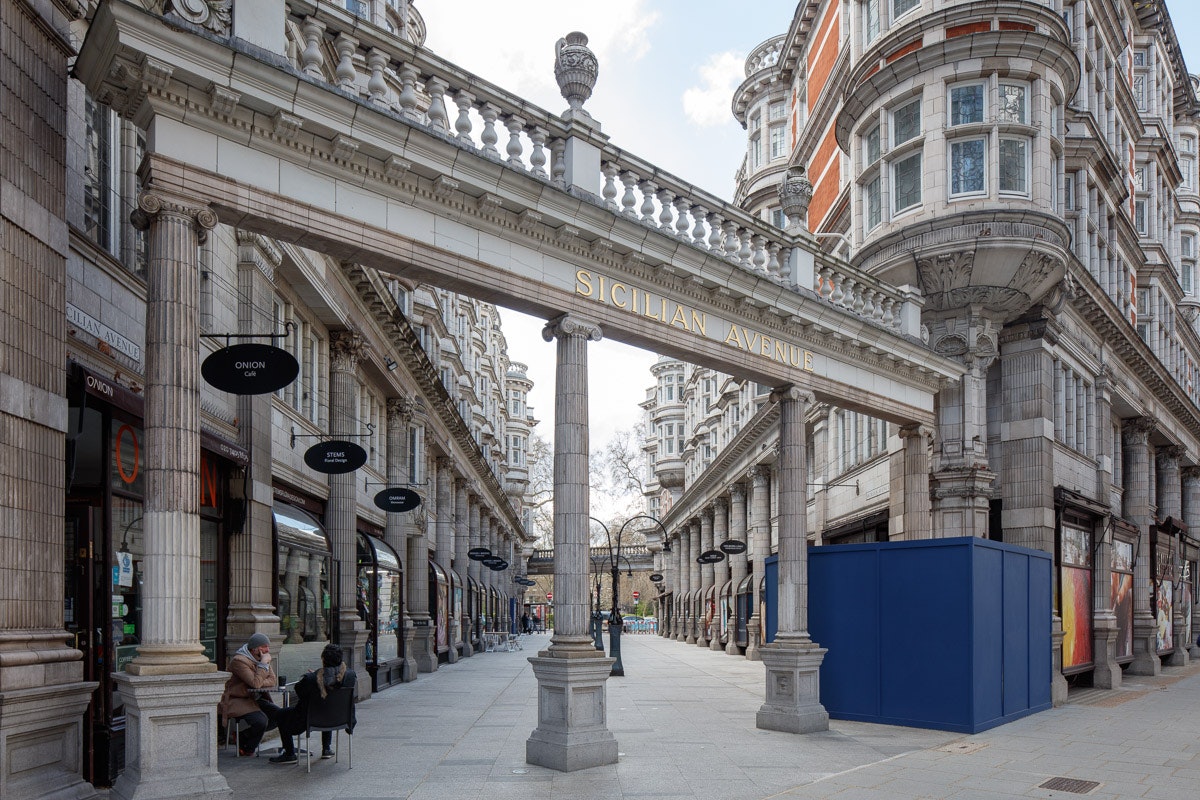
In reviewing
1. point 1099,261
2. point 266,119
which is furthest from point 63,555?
point 1099,261

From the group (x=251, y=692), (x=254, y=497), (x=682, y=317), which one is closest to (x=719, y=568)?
(x=682, y=317)

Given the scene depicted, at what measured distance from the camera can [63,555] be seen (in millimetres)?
9539

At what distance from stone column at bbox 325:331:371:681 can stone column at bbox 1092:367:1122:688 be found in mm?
17013

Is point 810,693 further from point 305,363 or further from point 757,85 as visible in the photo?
point 757,85

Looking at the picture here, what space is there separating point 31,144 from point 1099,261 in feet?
86.8

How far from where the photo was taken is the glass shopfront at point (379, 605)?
22.3 m

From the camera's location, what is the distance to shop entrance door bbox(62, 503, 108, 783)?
10133 millimetres

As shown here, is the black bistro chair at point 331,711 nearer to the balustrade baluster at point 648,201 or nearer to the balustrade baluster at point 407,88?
the balustrade baluster at point 407,88

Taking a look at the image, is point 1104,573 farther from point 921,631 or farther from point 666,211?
point 666,211

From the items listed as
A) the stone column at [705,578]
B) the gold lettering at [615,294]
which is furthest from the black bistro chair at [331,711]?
the stone column at [705,578]

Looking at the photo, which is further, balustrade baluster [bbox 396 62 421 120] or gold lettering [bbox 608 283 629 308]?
gold lettering [bbox 608 283 629 308]

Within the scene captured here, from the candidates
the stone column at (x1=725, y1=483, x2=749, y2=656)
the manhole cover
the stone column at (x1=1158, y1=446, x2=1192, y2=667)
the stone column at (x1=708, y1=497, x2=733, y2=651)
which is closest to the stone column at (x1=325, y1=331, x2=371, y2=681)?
the manhole cover

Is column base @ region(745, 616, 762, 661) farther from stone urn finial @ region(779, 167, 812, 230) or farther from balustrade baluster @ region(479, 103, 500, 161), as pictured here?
balustrade baluster @ region(479, 103, 500, 161)

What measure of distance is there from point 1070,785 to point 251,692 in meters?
9.00
